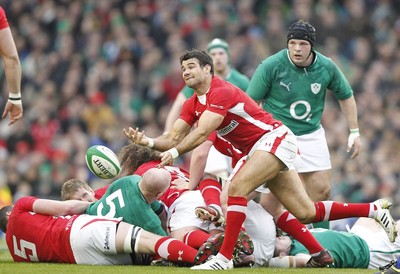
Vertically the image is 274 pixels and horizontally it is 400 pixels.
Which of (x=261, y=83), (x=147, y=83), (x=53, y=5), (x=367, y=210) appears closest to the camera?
(x=367, y=210)

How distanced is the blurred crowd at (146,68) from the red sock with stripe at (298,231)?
6300 mm

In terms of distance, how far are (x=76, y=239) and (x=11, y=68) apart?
157 centimetres

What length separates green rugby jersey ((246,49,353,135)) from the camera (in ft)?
32.5

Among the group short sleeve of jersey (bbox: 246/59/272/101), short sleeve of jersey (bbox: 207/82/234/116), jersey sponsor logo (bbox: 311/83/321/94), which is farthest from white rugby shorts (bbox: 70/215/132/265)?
jersey sponsor logo (bbox: 311/83/321/94)

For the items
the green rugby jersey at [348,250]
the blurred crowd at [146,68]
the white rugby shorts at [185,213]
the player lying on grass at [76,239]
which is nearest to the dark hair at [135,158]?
the white rugby shorts at [185,213]

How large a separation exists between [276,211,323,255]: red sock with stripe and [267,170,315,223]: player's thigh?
312 mm

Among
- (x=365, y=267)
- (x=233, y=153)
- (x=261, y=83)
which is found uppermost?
(x=261, y=83)

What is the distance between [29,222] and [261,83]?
2.70 m

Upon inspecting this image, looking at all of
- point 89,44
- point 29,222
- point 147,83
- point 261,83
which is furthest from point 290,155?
point 89,44

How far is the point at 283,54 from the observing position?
32.7 ft

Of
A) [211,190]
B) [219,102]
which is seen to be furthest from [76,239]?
[219,102]

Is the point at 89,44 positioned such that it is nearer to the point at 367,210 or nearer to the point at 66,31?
the point at 66,31

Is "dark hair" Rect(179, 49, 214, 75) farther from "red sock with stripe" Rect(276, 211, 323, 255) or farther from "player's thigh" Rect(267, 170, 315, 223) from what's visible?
"red sock with stripe" Rect(276, 211, 323, 255)

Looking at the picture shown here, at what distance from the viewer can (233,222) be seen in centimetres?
810
